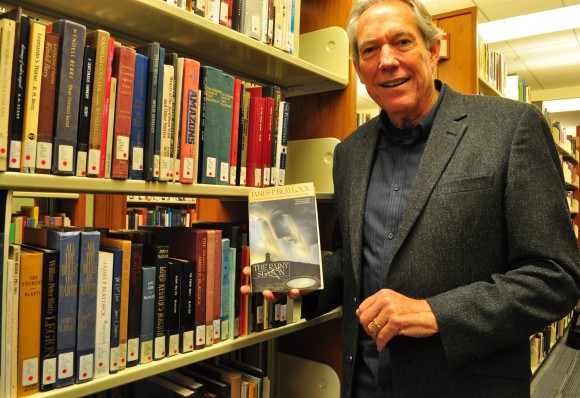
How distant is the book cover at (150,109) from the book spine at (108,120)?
0.08 meters

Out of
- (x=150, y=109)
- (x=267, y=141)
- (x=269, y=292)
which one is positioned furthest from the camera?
(x=267, y=141)

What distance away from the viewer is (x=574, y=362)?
4379 mm

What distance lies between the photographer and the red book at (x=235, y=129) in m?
1.29

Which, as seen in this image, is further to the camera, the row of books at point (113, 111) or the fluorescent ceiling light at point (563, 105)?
the fluorescent ceiling light at point (563, 105)

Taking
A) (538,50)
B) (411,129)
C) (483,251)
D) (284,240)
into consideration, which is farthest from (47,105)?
(538,50)

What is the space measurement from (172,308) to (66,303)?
0.87 ft

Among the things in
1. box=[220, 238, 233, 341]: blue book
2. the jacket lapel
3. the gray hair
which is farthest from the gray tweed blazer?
box=[220, 238, 233, 341]: blue book

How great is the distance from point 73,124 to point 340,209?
2.57 ft

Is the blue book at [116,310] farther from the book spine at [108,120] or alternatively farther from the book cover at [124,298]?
the book spine at [108,120]

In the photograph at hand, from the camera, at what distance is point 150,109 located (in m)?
1.07

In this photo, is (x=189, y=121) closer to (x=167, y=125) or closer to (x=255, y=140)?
(x=167, y=125)

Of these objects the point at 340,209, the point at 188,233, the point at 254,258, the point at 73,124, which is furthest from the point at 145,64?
the point at 340,209

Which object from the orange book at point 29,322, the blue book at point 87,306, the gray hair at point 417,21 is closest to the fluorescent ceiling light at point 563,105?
the gray hair at point 417,21

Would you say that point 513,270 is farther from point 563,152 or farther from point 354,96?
point 563,152
